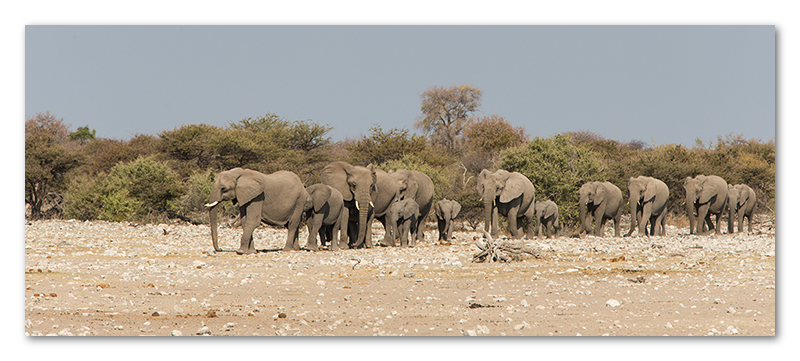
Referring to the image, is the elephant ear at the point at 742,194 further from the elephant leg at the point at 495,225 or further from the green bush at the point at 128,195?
the green bush at the point at 128,195

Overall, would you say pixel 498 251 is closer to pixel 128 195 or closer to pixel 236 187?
pixel 236 187

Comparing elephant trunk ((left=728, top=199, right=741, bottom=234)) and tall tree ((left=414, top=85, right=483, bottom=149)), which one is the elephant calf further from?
tall tree ((left=414, top=85, right=483, bottom=149))

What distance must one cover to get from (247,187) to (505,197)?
8.73 metres

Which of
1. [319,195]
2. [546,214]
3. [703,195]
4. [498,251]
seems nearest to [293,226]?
[319,195]

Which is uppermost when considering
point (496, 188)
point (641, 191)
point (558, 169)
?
point (558, 169)

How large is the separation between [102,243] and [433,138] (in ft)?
155

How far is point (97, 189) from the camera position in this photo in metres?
27.5

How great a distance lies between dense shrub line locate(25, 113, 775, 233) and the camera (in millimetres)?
26656

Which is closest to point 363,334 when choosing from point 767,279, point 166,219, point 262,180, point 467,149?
point 767,279

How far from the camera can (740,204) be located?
26.8 metres

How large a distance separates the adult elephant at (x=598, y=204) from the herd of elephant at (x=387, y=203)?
32mm

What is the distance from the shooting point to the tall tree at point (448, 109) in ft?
208
